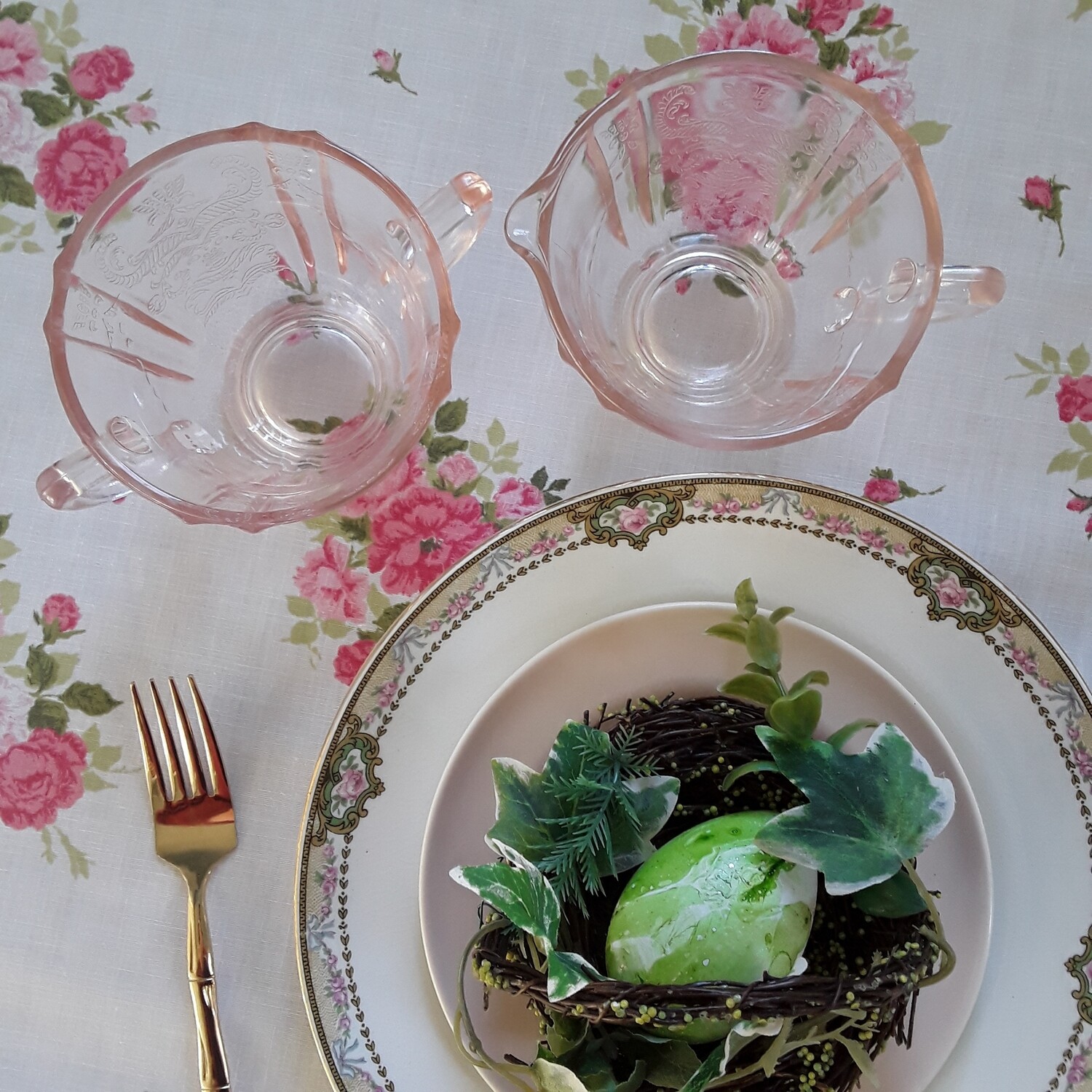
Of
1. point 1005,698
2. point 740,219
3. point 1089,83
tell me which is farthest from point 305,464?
point 1089,83

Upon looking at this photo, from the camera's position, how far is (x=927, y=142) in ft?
2.40

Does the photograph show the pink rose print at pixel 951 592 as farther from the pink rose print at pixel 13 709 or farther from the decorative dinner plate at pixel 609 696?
the pink rose print at pixel 13 709

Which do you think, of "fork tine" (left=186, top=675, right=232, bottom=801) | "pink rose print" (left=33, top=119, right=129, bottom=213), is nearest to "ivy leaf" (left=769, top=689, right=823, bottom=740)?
"fork tine" (left=186, top=675, right=232, bottom=801)

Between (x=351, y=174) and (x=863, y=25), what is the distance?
394mm

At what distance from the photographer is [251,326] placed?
2.40 ft

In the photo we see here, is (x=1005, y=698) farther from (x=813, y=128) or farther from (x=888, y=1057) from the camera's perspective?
(x=813, y=128)

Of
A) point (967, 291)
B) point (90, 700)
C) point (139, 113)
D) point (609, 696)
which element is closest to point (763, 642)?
point (609, 696)

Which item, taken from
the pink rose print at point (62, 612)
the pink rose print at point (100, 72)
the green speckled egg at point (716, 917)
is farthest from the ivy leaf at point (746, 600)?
the pink rose print at point (100, 72)

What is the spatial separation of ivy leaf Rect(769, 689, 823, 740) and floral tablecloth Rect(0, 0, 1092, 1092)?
21cm

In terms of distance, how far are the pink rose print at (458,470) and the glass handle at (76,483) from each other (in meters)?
0.21

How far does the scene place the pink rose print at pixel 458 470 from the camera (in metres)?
0.74

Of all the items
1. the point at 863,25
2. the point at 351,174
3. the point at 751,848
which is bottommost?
the point at 751,848

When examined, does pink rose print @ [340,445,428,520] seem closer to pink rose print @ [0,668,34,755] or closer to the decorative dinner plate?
the decorative dinner plate

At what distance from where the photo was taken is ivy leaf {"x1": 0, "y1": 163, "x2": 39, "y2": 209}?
0.76 metres
